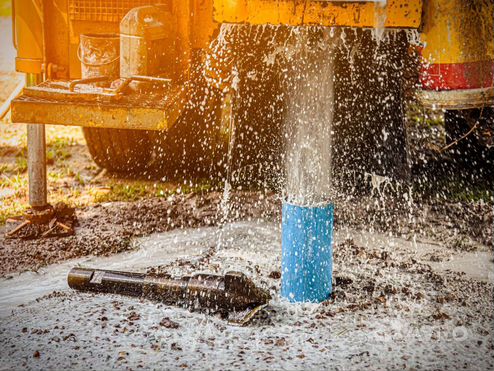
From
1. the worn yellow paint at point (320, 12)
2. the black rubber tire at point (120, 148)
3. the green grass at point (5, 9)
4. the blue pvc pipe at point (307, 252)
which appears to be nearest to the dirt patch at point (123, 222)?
the black rubber tire at point (120, 148)

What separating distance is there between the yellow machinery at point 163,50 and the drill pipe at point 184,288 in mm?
1096

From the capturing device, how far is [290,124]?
5.29 meters

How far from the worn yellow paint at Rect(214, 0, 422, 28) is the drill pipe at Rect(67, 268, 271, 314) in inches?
66.5

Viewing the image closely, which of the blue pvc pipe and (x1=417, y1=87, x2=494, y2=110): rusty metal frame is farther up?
(x1=417, y1=87, x2=494, y2=110): rusty metal frame

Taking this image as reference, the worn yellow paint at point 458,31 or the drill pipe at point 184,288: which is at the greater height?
the worn yellow paint at point 458,31

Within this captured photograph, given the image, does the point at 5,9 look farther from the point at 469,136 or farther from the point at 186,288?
the point at 186,288

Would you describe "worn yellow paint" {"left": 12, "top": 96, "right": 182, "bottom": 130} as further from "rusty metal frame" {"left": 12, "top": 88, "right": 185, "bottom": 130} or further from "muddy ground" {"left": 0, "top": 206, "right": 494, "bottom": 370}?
"muddy ground" {"left": 0, "top": 206, "right": 494, "bottom": 370}

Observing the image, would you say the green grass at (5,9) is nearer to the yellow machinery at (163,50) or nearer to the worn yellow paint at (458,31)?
the yellow machinery at (163,50)

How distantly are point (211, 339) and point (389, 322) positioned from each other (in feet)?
3.17

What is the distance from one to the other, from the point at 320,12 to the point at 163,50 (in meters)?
1.52

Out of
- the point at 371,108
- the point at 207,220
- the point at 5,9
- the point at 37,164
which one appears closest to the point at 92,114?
the point at 37,164

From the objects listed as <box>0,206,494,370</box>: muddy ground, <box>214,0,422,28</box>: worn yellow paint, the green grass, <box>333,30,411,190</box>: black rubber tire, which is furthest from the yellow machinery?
the green grass

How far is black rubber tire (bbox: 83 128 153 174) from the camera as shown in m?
6.35

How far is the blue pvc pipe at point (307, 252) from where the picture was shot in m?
3.80
